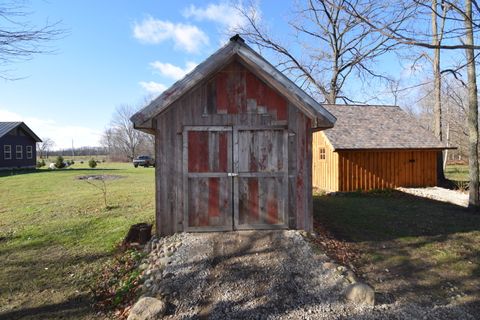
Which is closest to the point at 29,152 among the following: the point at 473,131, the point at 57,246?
the point at 57,246

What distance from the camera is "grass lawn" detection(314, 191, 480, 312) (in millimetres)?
5137

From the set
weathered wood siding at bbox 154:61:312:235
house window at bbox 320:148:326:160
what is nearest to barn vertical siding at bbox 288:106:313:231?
weathered wood siding at bbox 154:61:312:235

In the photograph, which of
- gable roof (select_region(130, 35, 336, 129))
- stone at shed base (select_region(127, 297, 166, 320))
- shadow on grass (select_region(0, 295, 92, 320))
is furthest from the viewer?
gable roof (select_region(130, 35, 336, 129))

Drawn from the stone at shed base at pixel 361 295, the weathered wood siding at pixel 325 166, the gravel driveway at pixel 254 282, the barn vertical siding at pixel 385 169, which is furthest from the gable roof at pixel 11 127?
the stone at shed base at pixel 361 295

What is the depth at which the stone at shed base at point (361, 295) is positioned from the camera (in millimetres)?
4562

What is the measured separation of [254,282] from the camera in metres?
5.05

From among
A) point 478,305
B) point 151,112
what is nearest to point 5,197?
point 151,112

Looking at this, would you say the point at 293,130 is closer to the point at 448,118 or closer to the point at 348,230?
the point at 348,230

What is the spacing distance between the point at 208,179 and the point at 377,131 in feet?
44.5

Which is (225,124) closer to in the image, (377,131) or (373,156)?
(373,156)

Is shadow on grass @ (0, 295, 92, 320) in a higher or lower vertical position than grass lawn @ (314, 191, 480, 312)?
lower

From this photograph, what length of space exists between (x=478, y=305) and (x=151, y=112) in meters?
6.41

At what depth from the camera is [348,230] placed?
8.32 metres

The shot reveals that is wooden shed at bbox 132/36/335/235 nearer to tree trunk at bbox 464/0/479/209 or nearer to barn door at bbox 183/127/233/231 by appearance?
barn door at bbox 183/127/233/231
